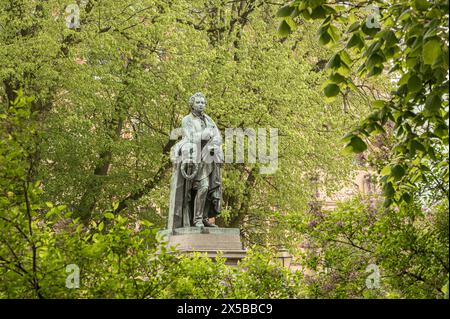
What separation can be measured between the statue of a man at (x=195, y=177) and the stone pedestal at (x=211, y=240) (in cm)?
21

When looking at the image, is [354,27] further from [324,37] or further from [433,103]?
[433,103]

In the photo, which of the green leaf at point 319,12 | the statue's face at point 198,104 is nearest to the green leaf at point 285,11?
the green leaf at point 319,12

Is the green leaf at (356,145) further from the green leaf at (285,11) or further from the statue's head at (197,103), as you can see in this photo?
the statue's head at (197,103)

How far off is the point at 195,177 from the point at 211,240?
44.5 inches

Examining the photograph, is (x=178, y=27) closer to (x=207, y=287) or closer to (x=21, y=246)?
(x=207, y=287)

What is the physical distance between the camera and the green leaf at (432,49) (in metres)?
5.69

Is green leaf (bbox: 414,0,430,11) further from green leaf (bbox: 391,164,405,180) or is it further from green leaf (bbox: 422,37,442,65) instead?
green leaf (bbox: 391,164,405,180)

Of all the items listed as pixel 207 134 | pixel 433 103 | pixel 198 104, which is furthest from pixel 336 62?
pixel 198 104

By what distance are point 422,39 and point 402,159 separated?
5.30 ft

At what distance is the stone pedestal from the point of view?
1294cm

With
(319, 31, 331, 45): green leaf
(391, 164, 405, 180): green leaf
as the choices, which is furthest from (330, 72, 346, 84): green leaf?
(391, 164, 405, 180): green leaf

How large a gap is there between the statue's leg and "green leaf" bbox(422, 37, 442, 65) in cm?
794

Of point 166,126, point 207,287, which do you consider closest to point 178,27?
point 166,126

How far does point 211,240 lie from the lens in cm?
1308
